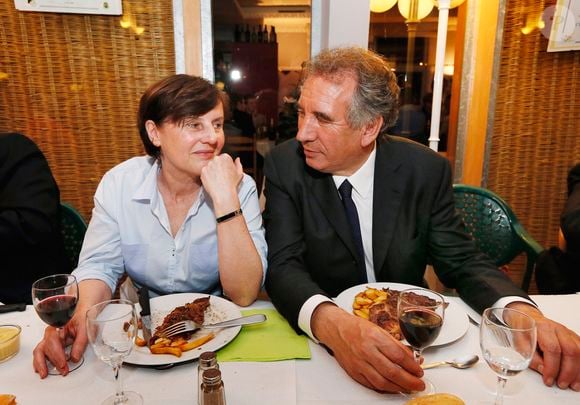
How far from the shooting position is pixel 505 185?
2846 mm

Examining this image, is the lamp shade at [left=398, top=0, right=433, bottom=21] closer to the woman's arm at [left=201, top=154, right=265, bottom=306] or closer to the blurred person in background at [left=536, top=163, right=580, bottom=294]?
the blurred person in background at [left=536, top=163, right=580, bottom=294]

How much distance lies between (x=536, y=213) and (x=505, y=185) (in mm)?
285

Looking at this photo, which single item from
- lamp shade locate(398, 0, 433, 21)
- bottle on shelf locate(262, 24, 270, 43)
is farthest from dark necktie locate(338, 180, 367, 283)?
lamp shade locate(398, 0, 433, 21)

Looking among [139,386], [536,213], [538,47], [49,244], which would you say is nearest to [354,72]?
[139,386]

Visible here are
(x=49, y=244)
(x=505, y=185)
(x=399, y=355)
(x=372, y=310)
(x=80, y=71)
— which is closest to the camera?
(x=399, y=355)

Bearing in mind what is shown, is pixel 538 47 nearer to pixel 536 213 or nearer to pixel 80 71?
pixel 536 213

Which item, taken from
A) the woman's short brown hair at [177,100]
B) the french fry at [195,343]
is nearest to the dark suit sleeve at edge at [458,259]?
the french fry at [195,343]

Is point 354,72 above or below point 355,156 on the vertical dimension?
above

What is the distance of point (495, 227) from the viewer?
210 centimetres

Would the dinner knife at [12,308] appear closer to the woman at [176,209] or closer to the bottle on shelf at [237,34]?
the woman at [176,209]

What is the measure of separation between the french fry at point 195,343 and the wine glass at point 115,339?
158 millimetres

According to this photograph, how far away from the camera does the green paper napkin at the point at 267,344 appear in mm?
1081

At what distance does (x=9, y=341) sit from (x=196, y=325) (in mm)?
447

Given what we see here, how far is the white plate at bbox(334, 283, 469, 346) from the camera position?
3.68ft
